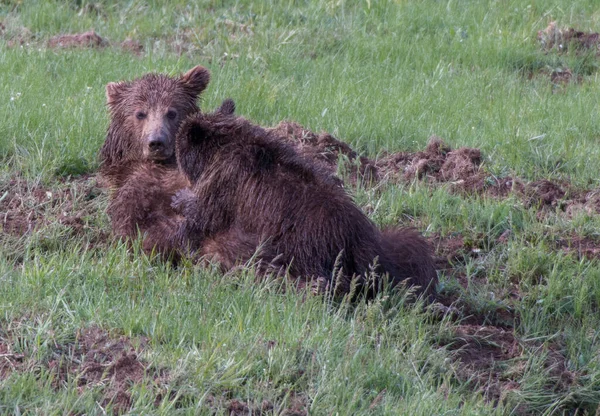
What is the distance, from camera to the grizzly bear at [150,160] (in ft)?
21.0

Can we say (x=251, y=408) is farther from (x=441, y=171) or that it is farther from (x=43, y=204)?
(x=441, y=171)

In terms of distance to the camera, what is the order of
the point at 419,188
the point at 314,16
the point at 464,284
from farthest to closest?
the point at 314,16 → the point at 419,188 → the point at 464,284

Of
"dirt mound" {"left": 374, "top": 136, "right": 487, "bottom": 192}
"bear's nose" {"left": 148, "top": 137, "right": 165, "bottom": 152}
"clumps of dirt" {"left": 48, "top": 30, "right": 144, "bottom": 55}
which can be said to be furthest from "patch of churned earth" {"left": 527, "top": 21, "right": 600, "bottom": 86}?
"bear's nose" {"left": 148, "top": 137, "right": 165, "bottom": 152}

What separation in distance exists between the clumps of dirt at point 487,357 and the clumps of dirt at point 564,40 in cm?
667

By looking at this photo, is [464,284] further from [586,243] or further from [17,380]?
[17,380]

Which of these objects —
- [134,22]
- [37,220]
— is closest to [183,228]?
[37,220]

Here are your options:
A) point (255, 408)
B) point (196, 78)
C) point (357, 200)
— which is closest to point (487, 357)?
point (255, 408)

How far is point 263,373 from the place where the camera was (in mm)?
4879

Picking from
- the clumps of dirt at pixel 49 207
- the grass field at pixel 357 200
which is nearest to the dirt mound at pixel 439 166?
the grass field at pixel 357 200

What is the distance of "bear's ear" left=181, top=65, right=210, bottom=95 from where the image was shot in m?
7.50

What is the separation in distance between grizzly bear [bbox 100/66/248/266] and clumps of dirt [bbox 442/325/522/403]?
1.41 metres

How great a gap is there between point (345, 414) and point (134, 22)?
8.59 metres

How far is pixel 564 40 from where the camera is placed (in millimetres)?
12211

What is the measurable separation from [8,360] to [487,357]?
2807 millimetres
